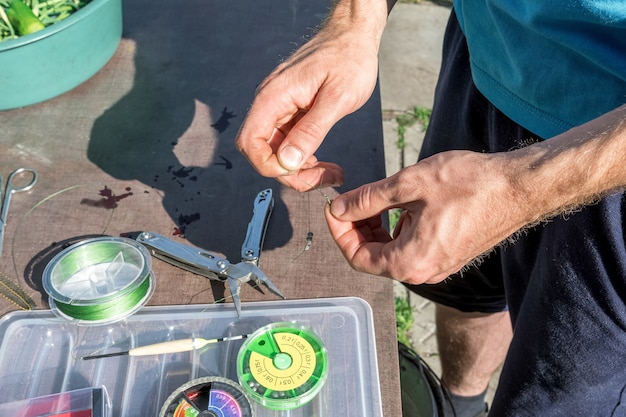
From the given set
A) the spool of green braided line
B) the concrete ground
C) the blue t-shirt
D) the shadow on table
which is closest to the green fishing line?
the spool of green braided line

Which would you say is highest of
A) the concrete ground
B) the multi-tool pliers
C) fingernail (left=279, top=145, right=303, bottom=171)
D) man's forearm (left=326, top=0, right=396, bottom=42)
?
man's forearm (left=326, top=0, right=396, bottom=42)

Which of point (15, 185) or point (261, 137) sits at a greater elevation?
point (261, 137)

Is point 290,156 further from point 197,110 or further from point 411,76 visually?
point 411,76

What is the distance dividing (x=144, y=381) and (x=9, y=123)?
0.79m

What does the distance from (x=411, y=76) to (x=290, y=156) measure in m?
2.40

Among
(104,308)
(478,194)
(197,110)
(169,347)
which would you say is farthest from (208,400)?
(197,110)

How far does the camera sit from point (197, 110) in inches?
55.9

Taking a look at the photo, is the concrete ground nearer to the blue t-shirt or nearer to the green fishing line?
the blue t-shirt

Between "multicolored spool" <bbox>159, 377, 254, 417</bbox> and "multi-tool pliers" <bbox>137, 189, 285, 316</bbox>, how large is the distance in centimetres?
16

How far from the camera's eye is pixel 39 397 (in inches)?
34.7

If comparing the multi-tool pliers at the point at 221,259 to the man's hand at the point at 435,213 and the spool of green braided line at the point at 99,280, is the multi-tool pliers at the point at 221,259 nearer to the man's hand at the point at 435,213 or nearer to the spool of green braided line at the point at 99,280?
the spool of green braided line at the point at 99,280

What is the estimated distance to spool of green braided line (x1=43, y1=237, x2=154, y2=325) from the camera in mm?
984

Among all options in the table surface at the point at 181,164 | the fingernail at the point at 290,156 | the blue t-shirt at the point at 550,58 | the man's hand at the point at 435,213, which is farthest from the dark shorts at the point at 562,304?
the fingernail at the point at 290,156

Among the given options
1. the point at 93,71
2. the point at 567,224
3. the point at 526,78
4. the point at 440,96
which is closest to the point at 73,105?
the point at 93,71
